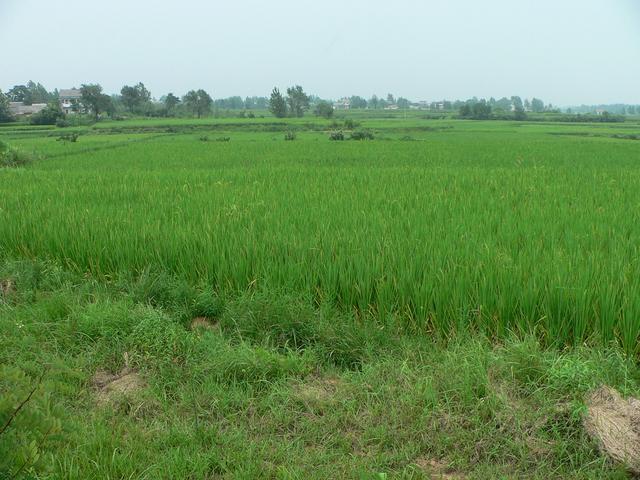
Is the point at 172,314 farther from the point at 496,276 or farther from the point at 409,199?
the point at 409,199

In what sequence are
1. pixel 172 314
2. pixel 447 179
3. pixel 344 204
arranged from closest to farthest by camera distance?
pixel 172 314 → pixel 344 204 → pixel 447 179

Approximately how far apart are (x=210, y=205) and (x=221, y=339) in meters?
3.03

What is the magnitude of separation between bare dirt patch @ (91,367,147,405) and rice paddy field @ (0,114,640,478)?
21mm

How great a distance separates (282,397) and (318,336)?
64 centimetres

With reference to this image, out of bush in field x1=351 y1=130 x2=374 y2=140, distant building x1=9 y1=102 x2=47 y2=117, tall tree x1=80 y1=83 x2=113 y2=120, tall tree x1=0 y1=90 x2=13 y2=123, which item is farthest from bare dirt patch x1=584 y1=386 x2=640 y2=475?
tall tree x1=80 y1=83 x2=113 y2=120

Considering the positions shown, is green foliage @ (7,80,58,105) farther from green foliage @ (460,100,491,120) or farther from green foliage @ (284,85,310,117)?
green foliage @ (460,100,491,120)

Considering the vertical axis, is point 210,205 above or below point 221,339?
above

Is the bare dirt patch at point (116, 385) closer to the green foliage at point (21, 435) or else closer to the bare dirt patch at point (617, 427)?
the green foliage at point (21, 435)

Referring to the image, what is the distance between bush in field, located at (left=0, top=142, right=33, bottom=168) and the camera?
13.8 m

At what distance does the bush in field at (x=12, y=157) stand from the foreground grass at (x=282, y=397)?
1212cm

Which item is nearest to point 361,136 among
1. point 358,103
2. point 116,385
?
point 116,385

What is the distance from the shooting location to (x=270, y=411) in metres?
2.62

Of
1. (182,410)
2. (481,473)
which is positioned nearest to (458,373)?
(481,473)

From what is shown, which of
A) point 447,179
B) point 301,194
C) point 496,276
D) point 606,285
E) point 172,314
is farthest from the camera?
point 447,179
